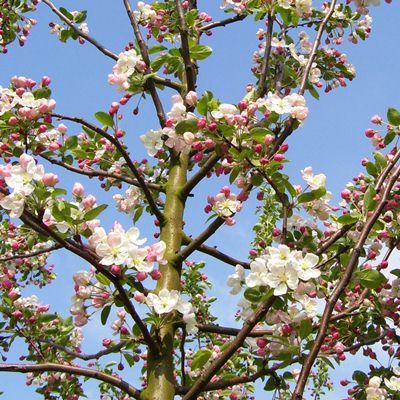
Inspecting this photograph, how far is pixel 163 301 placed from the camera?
2289 mm

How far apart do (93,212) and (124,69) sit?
101 centimetres

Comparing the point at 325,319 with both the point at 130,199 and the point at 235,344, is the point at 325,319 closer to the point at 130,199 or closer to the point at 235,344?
the point at 235,344

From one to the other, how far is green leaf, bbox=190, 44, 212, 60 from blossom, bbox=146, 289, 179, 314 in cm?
130

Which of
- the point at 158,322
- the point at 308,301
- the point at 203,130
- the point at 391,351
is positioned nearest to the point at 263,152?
the point at 203,130

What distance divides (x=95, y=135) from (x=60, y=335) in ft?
3.64

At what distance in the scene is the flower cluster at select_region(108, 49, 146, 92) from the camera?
2.81m

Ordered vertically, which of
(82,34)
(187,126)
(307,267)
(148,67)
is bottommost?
(307,267)

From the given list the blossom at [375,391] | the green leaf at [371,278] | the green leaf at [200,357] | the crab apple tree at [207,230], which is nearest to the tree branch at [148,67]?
the crab apple tree at [207,230]

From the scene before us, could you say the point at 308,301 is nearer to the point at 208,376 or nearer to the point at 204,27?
the point at 208,376

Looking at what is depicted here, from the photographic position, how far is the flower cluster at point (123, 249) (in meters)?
2.02

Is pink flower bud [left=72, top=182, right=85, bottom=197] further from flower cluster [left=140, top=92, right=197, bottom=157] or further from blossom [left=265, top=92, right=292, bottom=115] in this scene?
blossom [left=265, top=92, right=292, bottom=115]

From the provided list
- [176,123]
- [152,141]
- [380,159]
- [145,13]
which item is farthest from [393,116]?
[145,13]

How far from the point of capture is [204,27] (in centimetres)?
387

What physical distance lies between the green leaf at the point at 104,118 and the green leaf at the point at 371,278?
4.23 feet
